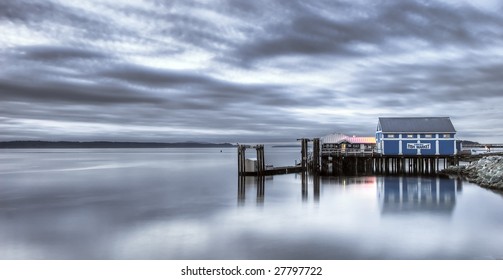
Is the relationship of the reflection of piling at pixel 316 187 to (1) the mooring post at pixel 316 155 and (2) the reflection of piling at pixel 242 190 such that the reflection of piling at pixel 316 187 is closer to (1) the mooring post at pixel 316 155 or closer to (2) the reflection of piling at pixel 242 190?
(1) the mooring post at pixel 316 155

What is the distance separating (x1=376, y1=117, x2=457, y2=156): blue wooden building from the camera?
41.2 metres

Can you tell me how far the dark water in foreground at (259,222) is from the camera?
13.7 m

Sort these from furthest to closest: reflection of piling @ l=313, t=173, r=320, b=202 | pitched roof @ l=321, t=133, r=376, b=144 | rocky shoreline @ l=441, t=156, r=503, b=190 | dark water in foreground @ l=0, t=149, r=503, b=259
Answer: pitched roof @ l=321, t=133, r=376, b=144 → rocky shoreline @ l=441, t=156, r=503, b=190 → reflection of piling @ l=313, t=173, r=320, b=202 → dark water in foreground @ l=0, t=149, r=503, b=259

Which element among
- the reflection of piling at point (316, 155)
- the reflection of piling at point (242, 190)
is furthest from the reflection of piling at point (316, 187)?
the reflection of piling at point (242, 190)

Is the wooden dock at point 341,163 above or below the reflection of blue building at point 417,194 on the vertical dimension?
above

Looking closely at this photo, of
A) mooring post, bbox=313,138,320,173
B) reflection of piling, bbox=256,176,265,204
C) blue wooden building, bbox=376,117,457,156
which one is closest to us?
reflection of piling, bbox=256,176,265,204

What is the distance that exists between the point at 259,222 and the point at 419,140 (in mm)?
28630

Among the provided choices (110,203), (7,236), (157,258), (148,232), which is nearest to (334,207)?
(148,232)

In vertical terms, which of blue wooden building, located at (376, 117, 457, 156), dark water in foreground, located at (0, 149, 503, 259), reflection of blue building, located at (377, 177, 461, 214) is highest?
blue wooden building, located at (376, 117, 457, 156)

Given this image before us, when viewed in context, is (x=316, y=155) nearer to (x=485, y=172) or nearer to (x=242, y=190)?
(x=242, y=190)

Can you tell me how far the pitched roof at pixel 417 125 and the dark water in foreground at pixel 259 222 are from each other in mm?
11407

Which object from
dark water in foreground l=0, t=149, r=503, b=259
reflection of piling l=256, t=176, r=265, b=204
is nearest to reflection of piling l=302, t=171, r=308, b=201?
dark water in foreground l=0, t=149, r=503, b=259

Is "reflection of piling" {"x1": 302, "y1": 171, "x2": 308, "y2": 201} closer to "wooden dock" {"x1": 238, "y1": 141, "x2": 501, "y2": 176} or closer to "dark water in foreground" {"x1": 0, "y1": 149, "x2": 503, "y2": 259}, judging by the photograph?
"dark water in foreground" {"x1": 0, "y1": 149, "x2": 503, "y2": 259}
